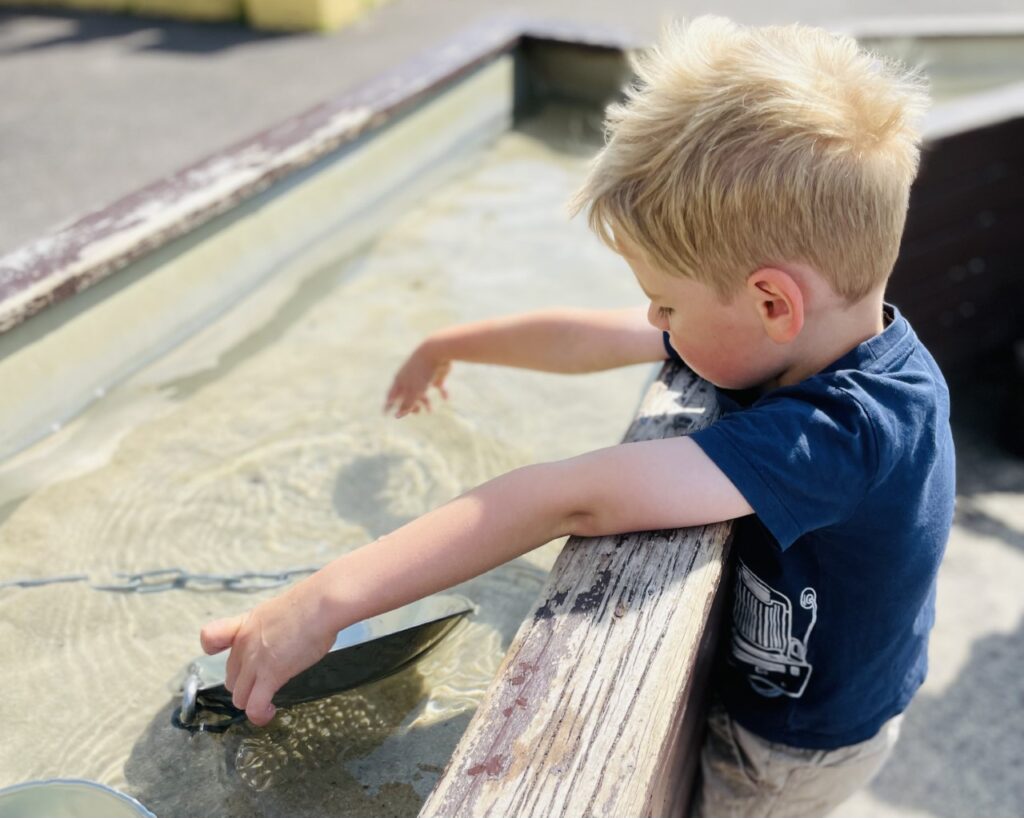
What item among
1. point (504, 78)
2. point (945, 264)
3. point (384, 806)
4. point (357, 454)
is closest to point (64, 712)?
point (384, 806)

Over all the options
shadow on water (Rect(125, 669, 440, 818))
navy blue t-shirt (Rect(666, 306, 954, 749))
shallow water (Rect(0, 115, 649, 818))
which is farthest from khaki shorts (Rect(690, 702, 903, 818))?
shadow on water (Rect(125, 669, 440, 818))

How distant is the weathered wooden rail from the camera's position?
3.55 feet

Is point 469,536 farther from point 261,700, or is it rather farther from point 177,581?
point 177,581

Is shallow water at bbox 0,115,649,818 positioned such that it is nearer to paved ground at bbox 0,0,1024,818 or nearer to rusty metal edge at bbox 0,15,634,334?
rusty metal edge at bbox 0,15,634,334

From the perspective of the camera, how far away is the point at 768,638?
164cm

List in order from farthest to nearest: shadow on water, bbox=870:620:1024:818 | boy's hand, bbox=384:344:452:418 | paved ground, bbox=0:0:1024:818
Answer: paved ground, bbox=0:0:1024:818 < shadow on water, bbox=870:620:1024:818 < boy's hand, bbox=384:344:452:418

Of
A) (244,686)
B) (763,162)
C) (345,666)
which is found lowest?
(345,666)

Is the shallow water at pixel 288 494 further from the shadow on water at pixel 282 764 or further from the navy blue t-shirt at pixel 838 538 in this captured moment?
the navy blue t-shirt at pixel 838 538

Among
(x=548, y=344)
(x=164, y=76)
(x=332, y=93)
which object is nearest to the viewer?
(x=548, y=344)

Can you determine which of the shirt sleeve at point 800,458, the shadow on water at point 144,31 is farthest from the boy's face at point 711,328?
the shadow on water at point 144,31

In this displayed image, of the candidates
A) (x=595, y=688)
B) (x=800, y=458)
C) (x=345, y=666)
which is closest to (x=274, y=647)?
(x=345, y=666)

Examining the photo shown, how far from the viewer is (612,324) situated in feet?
6.66

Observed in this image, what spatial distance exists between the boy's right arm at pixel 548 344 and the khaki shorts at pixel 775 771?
0.73 m

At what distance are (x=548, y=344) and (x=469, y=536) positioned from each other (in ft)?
2.58
